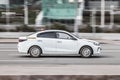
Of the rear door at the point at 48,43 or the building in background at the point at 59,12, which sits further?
the building in background at the point at 59,12

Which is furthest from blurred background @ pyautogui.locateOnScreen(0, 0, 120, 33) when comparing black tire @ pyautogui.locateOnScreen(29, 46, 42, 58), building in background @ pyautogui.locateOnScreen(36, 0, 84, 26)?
black tire @ pyautogui.locateOnScreen(29, 46, 42, 58)

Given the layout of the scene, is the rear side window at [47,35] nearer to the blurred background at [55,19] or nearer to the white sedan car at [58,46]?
the white sedan car at [58,46]

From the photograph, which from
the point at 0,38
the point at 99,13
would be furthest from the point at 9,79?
the point at 99,13

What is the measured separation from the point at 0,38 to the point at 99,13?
13.7 meters

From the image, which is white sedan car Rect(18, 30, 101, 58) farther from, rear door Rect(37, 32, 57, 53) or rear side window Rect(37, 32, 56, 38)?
rear side window Rect(37, 32, 56, 38)

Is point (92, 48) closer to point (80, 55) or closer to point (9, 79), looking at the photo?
point (80, 55)

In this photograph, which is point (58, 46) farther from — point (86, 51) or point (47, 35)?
point (86, 51)

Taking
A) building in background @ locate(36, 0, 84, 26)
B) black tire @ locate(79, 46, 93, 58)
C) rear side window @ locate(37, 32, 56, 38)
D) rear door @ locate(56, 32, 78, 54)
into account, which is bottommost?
black tire @ locate(79, 46, 93, 58)

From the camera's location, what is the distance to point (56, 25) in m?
38.8

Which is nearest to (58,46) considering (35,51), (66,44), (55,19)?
(66,44)

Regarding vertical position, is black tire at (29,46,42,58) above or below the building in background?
below

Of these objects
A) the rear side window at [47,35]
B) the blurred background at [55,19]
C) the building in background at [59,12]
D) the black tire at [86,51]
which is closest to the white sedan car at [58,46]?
the black tire at [86,51]

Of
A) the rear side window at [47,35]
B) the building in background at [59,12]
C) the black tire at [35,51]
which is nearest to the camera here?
the black tire at [35,51]

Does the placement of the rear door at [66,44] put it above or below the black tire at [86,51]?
above
